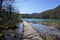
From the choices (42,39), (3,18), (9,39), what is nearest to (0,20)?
(3,18)

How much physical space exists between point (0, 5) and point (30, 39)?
4.91m

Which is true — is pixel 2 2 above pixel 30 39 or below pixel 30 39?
above

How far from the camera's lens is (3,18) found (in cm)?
1391

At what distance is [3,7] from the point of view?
45.6 feet

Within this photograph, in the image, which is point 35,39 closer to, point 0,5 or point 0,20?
point 0,20

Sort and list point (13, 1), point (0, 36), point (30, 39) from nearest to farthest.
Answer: point (0, 36)
point (30, 39)
point (13, 1)

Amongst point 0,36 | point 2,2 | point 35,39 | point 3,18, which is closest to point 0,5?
point 2,2

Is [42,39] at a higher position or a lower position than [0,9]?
lower

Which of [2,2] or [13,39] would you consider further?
[13,39]

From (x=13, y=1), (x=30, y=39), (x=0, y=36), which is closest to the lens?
(x=0, y=36)

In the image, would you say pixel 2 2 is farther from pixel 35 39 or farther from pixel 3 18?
pixel 35 39

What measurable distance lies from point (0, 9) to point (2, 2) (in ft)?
2.54

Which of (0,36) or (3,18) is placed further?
(3,18)

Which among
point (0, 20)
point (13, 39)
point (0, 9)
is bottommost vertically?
point (13, 39)
